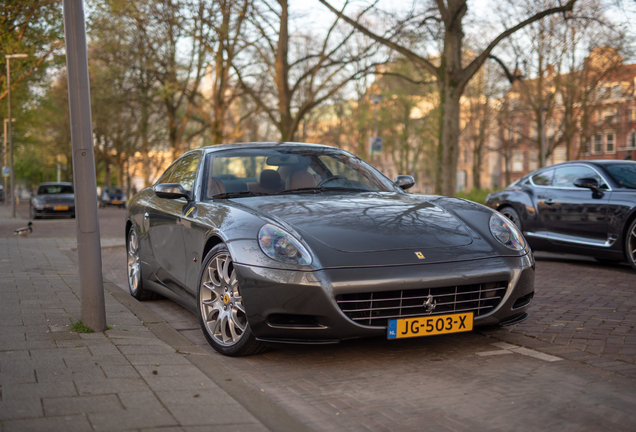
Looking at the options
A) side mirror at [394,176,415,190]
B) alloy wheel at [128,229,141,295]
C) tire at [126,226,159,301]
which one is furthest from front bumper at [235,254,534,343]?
alloy wheel at [128,229,141,295]

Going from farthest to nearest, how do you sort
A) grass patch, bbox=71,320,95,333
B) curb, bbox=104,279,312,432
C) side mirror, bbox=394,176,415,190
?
side mirror, bbox=394,176,415,190 → grass patch, bbox=71,320,95,333 → curb, bbox=104,279,312,432

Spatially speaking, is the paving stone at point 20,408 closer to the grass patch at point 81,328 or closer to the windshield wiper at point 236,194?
the grass patch at point 81,328

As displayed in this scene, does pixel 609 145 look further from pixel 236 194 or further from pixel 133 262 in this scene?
pixel 236 194

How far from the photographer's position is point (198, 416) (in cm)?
300

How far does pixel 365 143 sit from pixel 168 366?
148 feet

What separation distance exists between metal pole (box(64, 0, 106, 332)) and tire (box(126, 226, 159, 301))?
5.70 ft

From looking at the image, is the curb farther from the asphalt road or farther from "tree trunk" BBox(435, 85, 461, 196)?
"tree trunk" BBox(435, 85, 461, 196)

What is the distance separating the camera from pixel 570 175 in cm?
916

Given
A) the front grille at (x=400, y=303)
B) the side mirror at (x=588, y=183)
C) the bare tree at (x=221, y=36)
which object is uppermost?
the bare tree at (x=221, y=36)

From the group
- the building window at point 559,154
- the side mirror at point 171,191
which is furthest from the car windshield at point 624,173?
the building window at point 559,154

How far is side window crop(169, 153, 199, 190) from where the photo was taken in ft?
18.4

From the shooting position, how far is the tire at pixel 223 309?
166 inches

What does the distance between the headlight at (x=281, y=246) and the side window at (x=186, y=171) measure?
1.57m

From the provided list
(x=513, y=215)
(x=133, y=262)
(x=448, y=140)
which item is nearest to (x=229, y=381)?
(x=133, y=262)
